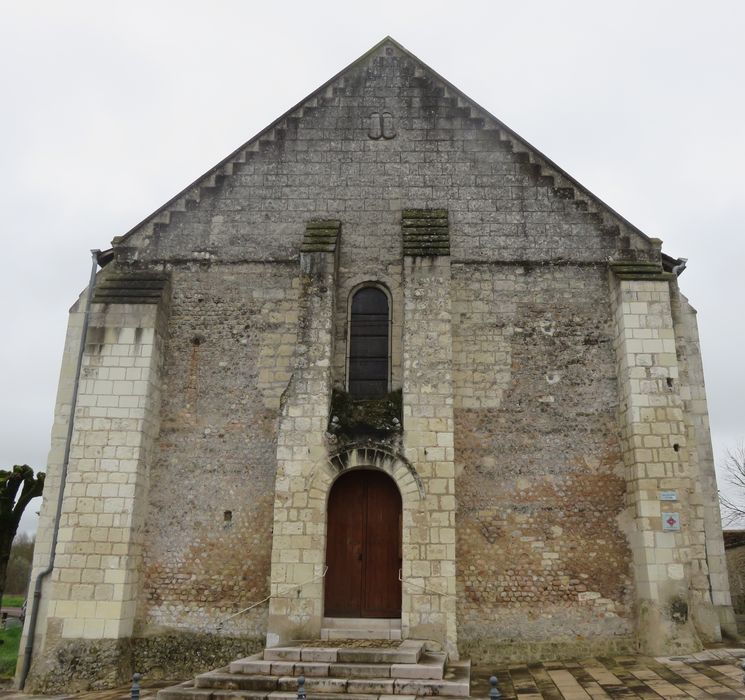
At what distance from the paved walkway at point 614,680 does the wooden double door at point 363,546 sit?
1.92m

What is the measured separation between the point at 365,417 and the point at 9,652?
9763 mm

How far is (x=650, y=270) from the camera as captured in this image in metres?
11.6

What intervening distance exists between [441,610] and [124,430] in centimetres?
598

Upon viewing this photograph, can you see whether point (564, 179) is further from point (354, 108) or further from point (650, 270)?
point (354, 108)

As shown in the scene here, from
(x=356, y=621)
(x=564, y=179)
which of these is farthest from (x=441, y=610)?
(x=564, y=179)

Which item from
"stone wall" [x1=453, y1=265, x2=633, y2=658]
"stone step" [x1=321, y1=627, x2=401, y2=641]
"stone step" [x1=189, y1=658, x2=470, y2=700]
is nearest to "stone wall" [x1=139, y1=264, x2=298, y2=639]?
"stone step" [x1=321, y1=627, x2=401, y2=641]

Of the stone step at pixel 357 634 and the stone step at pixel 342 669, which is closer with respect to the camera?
the stone step at pixel 342 669

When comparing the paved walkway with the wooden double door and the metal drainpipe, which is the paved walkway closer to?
the metal drainpipe

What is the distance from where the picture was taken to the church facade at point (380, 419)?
10102mm

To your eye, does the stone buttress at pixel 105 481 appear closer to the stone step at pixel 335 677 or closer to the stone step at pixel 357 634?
the stone step at pixel 335 677

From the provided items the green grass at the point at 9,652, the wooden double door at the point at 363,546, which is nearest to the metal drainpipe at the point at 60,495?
the green grass at the point at 9,652

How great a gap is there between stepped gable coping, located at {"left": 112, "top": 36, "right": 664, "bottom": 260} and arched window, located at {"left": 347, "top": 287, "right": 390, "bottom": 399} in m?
3.82

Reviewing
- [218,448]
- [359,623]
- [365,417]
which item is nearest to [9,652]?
[218,448]

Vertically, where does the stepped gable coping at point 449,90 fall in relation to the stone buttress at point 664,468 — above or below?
above
